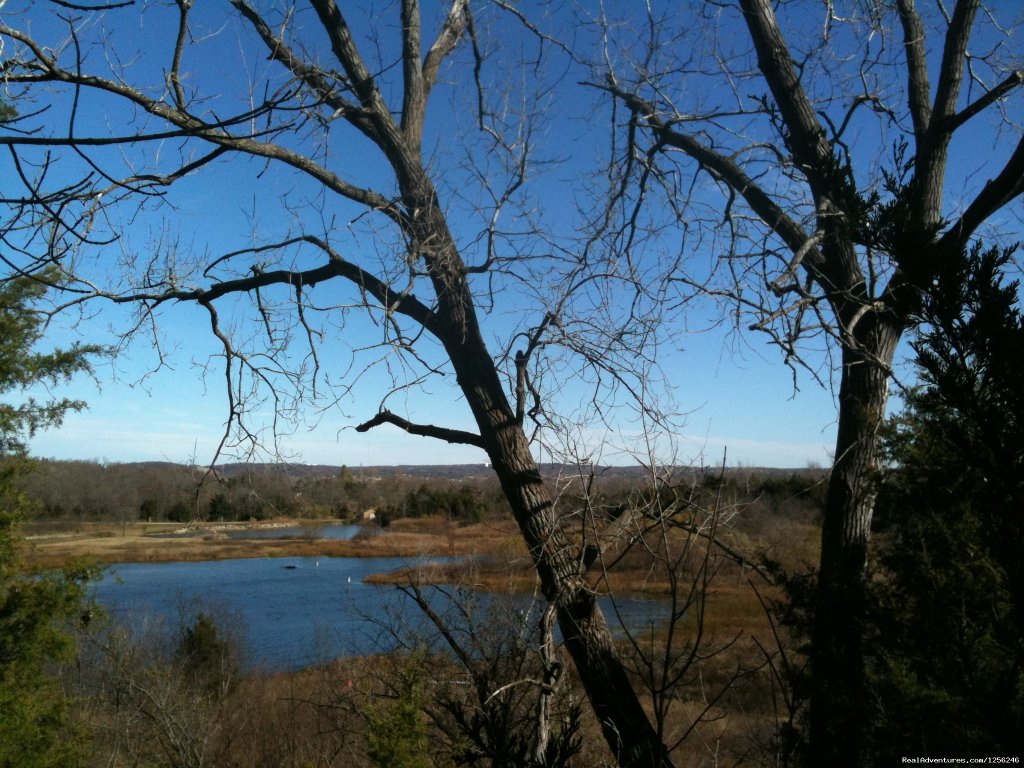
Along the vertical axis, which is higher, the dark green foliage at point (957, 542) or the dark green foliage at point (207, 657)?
the dark green foliage at point (957, 542)

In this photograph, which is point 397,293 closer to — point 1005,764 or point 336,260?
point 336,260

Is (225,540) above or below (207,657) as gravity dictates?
above

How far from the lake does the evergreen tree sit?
46.6 inches

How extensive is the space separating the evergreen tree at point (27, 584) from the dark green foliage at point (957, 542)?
28.4 feet

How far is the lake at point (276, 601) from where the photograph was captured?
1633 centimetres

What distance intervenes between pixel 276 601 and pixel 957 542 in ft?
85.3

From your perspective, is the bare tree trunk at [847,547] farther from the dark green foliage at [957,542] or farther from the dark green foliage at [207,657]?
the dark green foliage at [207,657]

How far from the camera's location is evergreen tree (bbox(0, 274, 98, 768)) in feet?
30.3

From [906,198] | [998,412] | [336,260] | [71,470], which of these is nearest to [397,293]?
[336,260]

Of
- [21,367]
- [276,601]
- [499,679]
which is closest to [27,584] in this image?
[21,367]

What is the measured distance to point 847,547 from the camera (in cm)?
465

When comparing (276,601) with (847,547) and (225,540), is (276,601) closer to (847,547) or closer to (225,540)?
(225,540)

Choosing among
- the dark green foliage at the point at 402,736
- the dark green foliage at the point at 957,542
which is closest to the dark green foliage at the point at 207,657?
the dark green foliage at the point at 402,736

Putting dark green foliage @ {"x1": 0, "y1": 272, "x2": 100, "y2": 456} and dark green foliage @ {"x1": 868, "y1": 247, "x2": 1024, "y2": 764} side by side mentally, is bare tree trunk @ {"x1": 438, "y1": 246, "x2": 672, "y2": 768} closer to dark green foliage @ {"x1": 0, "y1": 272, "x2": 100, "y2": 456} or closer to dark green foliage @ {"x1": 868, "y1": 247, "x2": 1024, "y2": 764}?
dark green foliage @ {"x1": 868, "y1": 247, "x2": 1024, "y2": 764}
